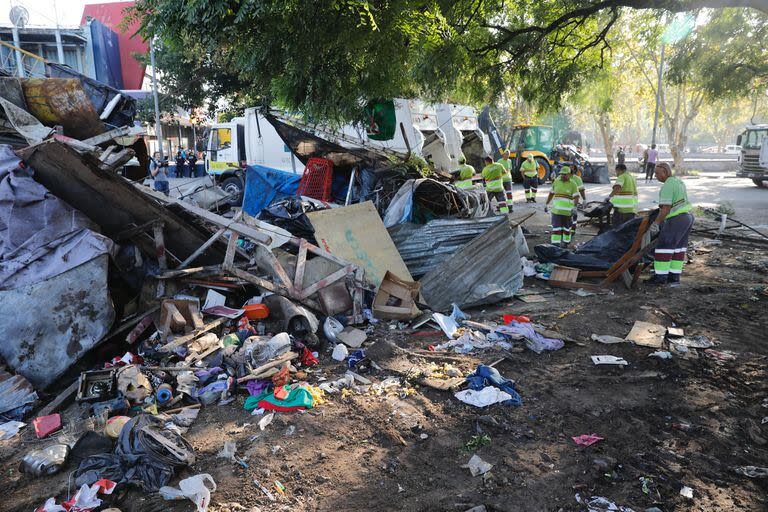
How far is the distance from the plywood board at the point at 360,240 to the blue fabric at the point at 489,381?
224cm

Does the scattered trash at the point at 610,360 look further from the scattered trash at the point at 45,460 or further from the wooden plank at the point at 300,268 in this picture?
the scattered trash at the point at 45,460

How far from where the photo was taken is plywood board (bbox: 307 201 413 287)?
6391 millimetres

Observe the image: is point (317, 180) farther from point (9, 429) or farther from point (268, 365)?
point (9, 429)

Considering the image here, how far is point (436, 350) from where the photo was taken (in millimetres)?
4941

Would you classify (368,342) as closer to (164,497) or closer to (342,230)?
(342,230)

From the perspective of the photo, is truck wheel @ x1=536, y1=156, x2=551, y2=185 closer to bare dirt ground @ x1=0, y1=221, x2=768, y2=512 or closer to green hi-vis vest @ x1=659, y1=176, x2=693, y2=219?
green hi-vis vest @ x1=659, y1=176, x2=693, y2=219

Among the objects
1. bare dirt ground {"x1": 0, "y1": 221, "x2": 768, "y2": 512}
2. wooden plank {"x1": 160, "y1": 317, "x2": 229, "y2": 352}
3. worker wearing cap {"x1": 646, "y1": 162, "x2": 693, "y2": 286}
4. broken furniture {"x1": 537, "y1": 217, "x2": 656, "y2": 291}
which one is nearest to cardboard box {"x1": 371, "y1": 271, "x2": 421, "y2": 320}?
bare dirt ground {"x1": 0, "y1": 221, "x2": 768, "y2": 512}

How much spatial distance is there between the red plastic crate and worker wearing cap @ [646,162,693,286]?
17.8ft

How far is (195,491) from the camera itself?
9.25 feet

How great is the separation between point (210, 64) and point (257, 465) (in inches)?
718

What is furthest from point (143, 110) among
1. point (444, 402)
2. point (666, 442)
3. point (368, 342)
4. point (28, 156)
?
point (666, 442)

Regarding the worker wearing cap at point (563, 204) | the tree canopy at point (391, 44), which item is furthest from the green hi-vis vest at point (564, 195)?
the tree canopy at point (391, 44)

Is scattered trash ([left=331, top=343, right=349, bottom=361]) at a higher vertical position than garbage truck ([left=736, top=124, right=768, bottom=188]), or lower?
lower

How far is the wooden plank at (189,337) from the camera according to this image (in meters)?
4.54
